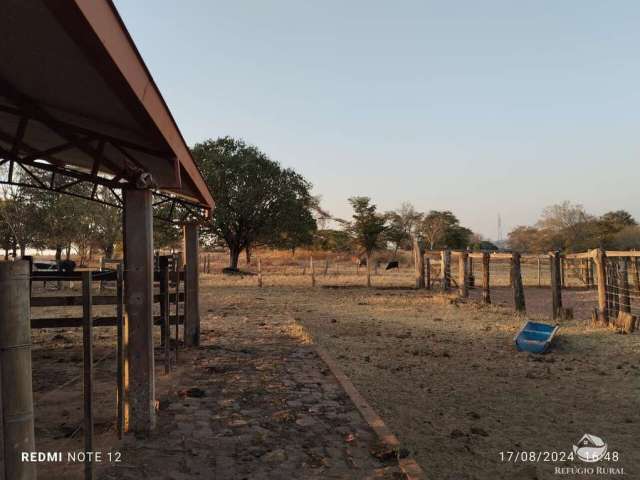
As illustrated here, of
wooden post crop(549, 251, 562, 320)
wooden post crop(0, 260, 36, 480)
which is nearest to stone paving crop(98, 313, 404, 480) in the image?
wooden post crop(0, 260, 36, 480)

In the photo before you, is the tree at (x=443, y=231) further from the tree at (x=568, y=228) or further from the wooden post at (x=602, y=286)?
the wooden post at (x=602, y=286)

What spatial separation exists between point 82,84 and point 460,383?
567 centimetres

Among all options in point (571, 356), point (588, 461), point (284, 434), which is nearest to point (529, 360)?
point (571, 356)

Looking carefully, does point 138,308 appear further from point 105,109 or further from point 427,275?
point 427,275

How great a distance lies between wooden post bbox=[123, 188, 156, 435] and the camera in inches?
174

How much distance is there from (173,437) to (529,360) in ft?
19.7

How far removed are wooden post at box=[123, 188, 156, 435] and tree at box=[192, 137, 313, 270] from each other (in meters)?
24.5

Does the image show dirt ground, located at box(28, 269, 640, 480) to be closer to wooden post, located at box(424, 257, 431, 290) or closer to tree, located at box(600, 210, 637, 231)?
wooden post, located at box(424, 257, 431, 290)

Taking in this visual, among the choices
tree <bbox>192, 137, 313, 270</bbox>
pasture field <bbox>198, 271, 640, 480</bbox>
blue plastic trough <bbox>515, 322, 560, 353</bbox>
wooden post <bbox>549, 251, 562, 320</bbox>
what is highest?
tree <bbox>192, 137, 313, 270</bbox>

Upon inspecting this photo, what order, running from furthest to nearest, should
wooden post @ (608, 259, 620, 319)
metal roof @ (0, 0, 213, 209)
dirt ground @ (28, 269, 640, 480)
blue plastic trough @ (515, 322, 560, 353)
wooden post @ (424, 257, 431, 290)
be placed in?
1. wooden post @ (424, 257, 431, 290)
2. wooden post @ (608, 259, 620, 319)
3. blue plastic trough @ (515, 322, 560, 353)
4. dirt ground @ (28, 269, 640, 480)
5. metal roof @ (0, 0, 213, 209)

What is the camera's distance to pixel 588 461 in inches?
164

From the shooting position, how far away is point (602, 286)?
11367 millimetres

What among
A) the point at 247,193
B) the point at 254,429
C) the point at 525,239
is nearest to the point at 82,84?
the point at 254,429

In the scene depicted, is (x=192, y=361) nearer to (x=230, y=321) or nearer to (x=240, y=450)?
(x=240, y=450)
